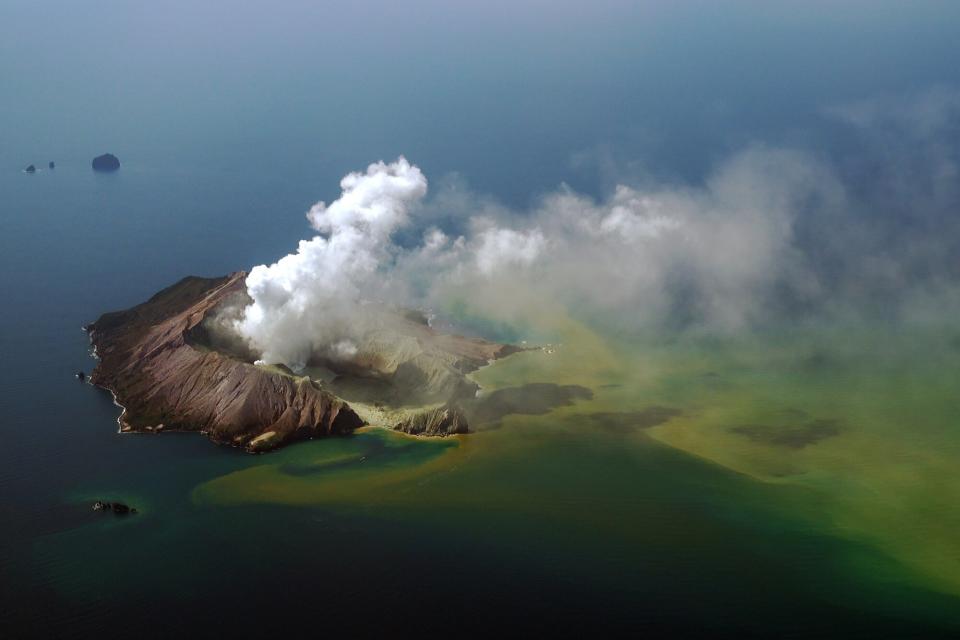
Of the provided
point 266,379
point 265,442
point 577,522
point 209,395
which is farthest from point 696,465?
point 209,395

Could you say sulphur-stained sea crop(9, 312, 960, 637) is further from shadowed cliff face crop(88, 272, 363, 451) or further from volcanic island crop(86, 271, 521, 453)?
volcanic island crop(86, 271, 521, 453)

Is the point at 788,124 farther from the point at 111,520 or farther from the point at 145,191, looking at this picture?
the point at 111,520

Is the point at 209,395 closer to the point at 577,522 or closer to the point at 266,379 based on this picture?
the point at 266,379

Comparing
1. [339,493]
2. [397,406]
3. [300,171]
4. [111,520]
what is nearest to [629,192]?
[300,171]

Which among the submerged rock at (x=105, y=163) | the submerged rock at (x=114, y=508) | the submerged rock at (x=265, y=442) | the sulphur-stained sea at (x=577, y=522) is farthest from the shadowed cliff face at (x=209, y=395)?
the submerged rock at (x=105, y=163)

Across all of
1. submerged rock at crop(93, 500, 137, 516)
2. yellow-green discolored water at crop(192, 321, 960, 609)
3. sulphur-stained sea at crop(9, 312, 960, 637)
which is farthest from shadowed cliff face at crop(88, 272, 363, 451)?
submerged rock at crop(93, 500, 137, 516)

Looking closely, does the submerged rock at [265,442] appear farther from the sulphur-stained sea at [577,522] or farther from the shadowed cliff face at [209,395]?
the sulphur-stained sea at [577,522]
